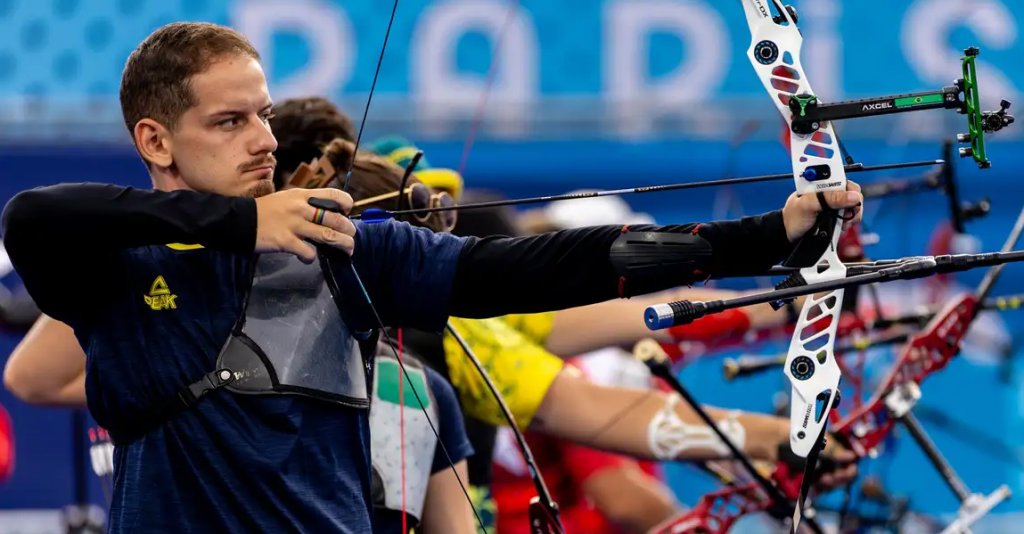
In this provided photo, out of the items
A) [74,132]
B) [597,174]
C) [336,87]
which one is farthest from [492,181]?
[74,132]

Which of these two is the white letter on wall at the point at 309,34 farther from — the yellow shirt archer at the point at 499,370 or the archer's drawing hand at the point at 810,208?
the archer's drawing hand at the point at 810,208

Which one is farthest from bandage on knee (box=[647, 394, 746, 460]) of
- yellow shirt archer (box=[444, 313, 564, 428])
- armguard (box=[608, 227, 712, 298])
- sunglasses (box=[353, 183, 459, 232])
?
armguard (box=[608, 227, 712, 298])

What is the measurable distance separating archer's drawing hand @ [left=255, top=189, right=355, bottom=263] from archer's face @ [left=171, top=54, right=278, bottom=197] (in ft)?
0.56

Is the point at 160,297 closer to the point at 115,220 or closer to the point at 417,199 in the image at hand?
the point at 115,220

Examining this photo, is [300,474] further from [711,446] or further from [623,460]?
[623,460]

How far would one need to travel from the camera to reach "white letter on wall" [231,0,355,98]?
6348 millimetres

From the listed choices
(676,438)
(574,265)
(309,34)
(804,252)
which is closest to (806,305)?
(804,252)

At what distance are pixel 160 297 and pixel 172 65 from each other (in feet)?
0.92

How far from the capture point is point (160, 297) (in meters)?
1.62

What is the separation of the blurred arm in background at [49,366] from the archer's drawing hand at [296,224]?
2.54ft

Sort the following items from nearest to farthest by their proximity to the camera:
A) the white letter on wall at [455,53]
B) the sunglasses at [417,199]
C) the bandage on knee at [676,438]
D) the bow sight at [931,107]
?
the bow sight at [931,107], the sunglasses at [417,199], the bandage on knee at [676,438], the white letter on wall at [455,53]

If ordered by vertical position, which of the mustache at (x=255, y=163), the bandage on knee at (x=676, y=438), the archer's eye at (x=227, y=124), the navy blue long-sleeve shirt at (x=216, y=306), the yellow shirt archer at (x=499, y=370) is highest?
the archer's eye at (x=227, y=124)

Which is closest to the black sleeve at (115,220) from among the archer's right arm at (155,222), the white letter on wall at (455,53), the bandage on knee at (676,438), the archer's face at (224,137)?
the archer's right arm at (155,222)

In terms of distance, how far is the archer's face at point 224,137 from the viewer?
166cm
